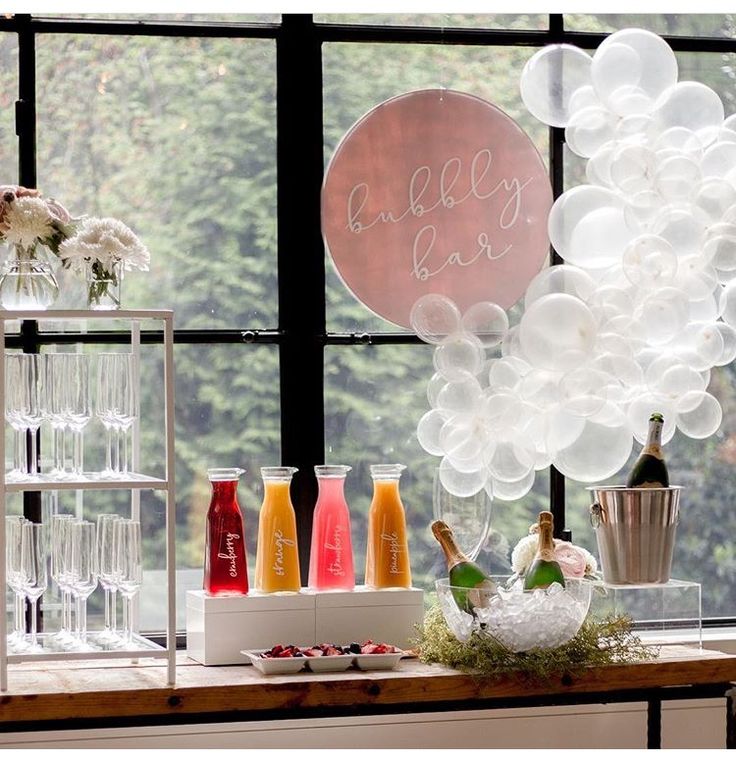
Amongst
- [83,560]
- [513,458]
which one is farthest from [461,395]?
[83,560]

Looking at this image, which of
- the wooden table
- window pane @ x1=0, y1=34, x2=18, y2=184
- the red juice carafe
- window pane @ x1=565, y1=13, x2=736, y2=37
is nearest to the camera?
the wooden table

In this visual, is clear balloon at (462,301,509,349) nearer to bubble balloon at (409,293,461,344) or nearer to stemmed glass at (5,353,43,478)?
bubble balloon at (409,293,461,344)

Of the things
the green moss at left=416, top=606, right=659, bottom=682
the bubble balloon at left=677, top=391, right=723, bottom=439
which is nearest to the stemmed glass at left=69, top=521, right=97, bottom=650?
the green moss at left=416, top=606, right=659, bottom=682

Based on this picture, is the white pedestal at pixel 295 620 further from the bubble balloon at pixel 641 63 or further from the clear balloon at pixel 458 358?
the bubble balloon at pixel 641 63

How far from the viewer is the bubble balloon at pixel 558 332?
3.02 m

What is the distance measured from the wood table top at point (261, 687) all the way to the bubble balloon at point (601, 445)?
48 centimetres

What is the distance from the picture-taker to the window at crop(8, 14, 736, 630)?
11.3ft

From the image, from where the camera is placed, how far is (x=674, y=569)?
12.2ft

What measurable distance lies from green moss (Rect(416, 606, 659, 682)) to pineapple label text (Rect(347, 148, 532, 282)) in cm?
93

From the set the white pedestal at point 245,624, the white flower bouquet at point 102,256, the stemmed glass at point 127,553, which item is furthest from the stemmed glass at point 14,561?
the white flower bouquet at point 102,256

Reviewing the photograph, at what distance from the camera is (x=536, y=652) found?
299cm

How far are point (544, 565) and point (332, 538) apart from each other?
1.72ft

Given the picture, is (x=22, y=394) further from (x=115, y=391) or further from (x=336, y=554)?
(x=336, y=554)

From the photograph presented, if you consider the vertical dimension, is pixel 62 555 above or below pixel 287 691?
above
